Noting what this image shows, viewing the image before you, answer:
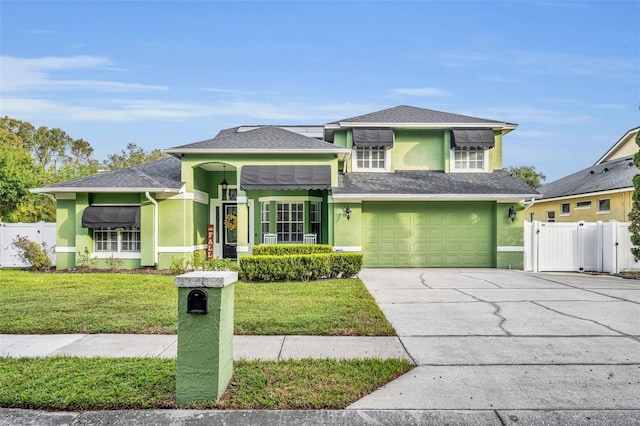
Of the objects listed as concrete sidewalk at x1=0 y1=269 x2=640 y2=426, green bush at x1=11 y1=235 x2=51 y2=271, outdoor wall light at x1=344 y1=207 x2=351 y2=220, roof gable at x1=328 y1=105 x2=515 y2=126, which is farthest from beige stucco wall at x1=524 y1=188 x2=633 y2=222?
green bush at x1=11 y1=235 x2=51 y2=271

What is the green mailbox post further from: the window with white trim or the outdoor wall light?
the window with white trim

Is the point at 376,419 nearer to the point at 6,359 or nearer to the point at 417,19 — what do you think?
the point at 6,359

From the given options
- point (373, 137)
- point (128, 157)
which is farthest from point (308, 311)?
point (128, 157)

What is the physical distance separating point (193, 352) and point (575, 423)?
354 centimetres

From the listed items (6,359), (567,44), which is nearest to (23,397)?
(6,359)

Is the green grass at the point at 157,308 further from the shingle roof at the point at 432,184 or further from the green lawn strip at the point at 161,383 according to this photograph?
the shingle roof at the point at 432,184

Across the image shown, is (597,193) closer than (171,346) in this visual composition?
No

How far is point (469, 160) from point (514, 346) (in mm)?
13358

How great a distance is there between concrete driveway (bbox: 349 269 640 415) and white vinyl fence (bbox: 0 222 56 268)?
1358 centimetres

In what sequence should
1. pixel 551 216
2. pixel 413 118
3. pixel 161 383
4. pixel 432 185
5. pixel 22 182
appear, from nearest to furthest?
pixel 161 383, pixel 432 185, pixel 413 118, pixel 22 182, pixel 551 216

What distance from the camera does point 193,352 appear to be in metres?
3.70

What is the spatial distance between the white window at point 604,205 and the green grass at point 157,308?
645 inches

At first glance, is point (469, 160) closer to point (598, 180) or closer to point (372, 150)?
point (372, 150)

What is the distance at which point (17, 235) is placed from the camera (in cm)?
1602
